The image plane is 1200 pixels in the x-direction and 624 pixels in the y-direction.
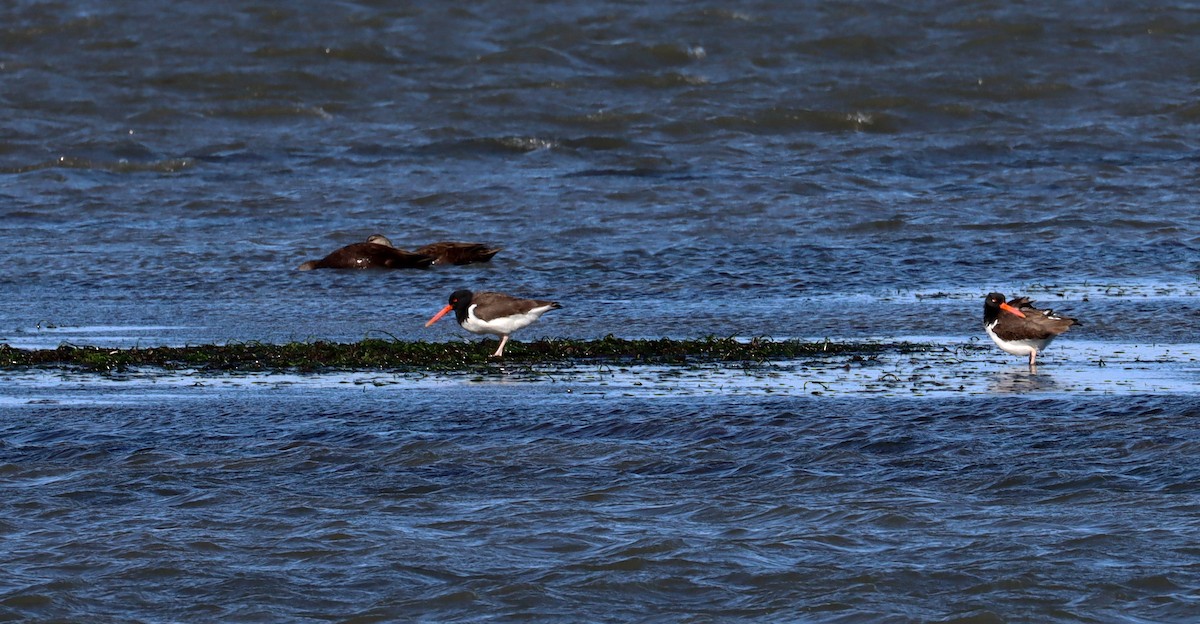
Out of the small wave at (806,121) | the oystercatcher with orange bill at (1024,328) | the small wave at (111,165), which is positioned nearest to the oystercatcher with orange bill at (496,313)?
the oystercatcher with orange bill at (1024,328)

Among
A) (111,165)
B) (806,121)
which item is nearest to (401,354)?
(111,165)

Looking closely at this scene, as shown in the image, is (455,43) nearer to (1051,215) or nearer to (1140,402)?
(1051,215)

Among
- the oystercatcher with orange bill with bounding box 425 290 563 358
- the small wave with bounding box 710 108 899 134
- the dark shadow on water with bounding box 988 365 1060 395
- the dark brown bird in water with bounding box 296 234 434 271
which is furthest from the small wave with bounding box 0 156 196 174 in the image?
the dark shadow on water with bounding box 988 365 1060 395

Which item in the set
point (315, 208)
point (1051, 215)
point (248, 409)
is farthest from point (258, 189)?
point (248, 409)

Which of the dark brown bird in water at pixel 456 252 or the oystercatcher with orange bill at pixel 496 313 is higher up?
the dark brown bird in water at pixel 456 252

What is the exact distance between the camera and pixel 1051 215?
55.5 feet

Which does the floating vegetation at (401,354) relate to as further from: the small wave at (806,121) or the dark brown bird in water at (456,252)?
the small wave at (806,121)

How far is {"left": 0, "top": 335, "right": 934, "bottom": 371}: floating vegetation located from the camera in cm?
984

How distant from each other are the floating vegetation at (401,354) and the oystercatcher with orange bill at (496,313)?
0.19m

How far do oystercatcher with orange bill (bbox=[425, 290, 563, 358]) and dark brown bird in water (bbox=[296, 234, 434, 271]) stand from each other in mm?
3791

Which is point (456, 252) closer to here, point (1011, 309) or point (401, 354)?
point (401, 354)

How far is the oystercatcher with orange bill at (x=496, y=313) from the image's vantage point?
10.8 meters

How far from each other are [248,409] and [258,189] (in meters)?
11.6

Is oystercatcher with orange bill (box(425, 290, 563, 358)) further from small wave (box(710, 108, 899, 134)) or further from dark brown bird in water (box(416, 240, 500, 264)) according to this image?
small wave (box(710, 108, 899, 134))
